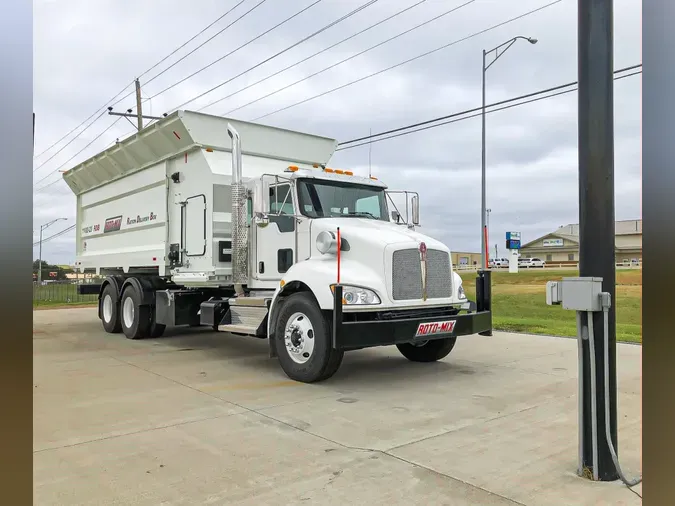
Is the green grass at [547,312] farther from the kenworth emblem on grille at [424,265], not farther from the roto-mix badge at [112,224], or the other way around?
the roto-mix badge at [112,224]

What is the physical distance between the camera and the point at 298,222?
788 cm

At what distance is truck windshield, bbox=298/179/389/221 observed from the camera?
26.2 feet

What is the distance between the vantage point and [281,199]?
8102 mm

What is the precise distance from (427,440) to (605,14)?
3.57m

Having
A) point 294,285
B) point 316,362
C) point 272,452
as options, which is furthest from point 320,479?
point 294,285

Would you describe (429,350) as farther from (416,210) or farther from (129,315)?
(129,315)

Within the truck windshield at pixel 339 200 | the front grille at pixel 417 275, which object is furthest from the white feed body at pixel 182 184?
the front grille at pixel 417 275

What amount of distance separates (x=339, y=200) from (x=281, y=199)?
87cm

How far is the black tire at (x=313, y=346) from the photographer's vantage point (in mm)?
6723

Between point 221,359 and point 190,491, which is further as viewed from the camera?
point 221,359

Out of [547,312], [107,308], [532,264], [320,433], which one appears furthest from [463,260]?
[320,433]

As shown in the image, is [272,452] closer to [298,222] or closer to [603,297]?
[603,297]

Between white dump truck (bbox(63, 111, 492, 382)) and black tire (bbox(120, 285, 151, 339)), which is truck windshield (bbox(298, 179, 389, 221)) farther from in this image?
black tire (bbox(120, 285, 151, 339))

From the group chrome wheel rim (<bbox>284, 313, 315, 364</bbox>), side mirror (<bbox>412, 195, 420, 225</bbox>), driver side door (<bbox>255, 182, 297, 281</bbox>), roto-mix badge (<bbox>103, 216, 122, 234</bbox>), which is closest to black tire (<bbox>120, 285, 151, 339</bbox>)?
roto-mix badge (<bbox>103, 216, 122, 234</bbox>)
